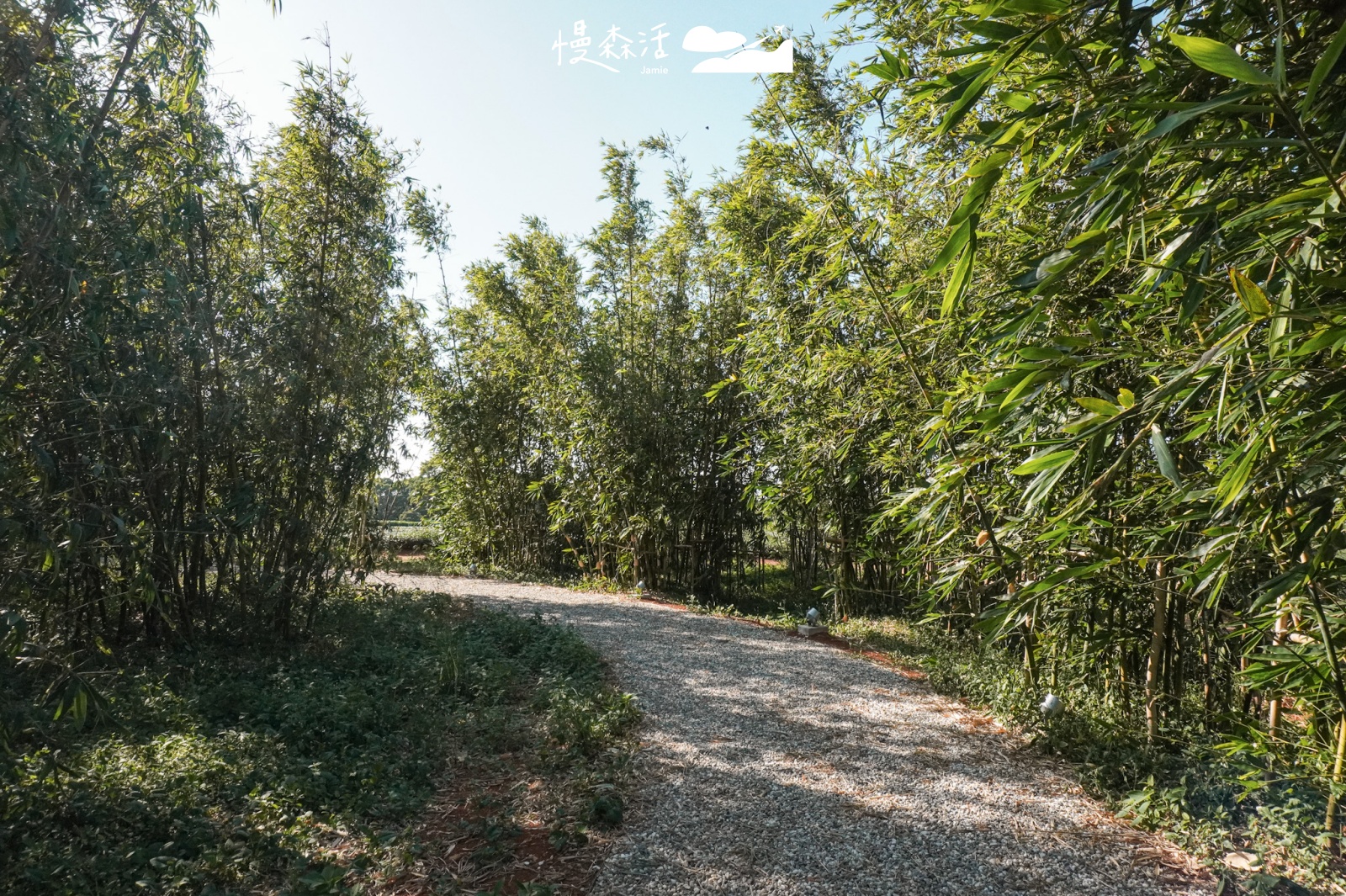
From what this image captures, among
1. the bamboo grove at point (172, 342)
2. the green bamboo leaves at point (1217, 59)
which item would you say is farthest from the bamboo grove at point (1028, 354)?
the bamboo grove at point (172, 342)

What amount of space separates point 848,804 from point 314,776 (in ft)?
6.03

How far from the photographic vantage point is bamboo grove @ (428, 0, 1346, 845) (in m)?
1.06

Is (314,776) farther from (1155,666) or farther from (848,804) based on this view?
(1155,666)

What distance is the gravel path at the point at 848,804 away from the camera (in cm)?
202

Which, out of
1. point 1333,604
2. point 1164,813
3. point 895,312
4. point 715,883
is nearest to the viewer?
point 1333,604

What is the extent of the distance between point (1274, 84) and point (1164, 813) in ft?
7.71

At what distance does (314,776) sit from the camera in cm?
247

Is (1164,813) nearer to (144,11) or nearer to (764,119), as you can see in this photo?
(764,119)

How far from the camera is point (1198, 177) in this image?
4.01 feet

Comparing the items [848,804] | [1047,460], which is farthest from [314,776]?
[1047,460]

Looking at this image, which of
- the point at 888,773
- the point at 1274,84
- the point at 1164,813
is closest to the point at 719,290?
the point at 888,773

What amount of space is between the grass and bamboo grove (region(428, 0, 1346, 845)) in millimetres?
1546

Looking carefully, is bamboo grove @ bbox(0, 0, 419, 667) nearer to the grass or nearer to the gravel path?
the grass

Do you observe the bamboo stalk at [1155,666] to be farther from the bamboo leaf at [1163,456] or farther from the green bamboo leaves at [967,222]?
the green bamboo leaves at [967,222]
